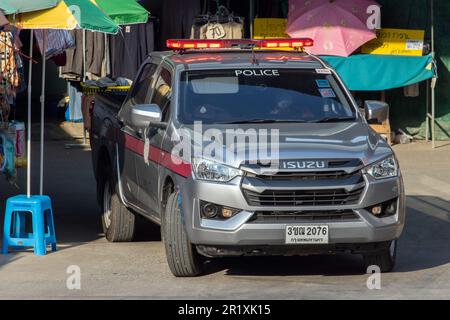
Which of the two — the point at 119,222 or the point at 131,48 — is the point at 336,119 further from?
the point at 131,48

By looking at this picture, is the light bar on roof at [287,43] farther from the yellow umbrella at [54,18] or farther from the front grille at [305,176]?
the front grille at [305,176]

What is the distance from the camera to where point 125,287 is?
903cm

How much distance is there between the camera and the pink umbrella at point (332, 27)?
17.2 m

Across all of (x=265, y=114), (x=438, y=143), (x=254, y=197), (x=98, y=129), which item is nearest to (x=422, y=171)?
(x=438, y=143)

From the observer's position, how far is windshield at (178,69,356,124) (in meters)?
9.72

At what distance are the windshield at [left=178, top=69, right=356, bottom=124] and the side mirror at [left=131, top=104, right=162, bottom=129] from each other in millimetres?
196

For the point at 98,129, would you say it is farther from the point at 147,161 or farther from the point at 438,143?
the point at 438,143

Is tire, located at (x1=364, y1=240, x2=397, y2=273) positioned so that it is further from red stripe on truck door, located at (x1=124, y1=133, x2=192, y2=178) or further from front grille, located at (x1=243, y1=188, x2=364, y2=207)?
red stripe on truck door, located at (x1=124, y1=133, x2=192, y2=178)

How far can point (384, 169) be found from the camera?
902 cm

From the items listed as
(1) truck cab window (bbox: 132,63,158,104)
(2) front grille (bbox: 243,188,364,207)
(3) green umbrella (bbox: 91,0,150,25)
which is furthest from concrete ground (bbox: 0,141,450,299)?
A: (3) green umbrella (bbox: 91,0,150,25)

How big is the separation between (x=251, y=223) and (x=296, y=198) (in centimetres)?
39

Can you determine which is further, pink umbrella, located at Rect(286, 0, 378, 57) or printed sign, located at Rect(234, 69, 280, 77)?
pink umbrella, located at Rect(286, 0, 378, 57)

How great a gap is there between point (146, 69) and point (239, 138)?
251 cm

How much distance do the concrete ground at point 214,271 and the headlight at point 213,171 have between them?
87 centimetres
